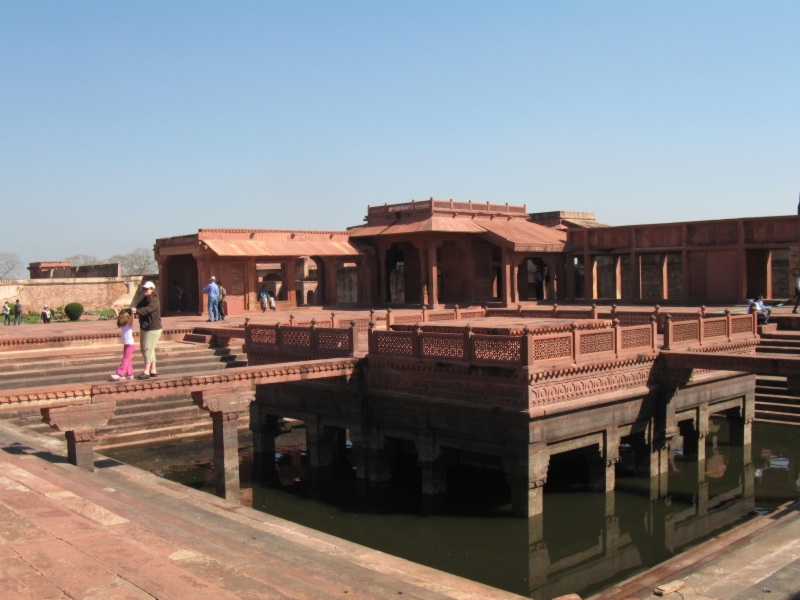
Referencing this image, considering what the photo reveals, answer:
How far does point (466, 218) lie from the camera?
30484 millimetres

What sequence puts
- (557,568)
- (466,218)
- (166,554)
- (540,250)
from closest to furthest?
(166,554), (557,568), (540,250), (466,218)

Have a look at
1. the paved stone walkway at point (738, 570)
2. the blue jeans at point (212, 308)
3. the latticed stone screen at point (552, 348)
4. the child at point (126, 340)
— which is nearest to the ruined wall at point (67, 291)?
the blue jeans at point (212, 308)

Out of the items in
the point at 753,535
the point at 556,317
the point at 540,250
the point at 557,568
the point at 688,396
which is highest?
the point at 540,250

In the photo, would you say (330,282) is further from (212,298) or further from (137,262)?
(137,262)

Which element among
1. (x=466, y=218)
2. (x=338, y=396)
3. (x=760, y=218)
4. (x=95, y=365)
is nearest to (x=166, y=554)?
(x=338, y=396)

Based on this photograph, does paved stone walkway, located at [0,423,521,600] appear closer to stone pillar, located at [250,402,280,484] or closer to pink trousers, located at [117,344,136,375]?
pink trousers, located at [117,344,136,375]

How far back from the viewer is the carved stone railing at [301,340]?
1580 centimetres

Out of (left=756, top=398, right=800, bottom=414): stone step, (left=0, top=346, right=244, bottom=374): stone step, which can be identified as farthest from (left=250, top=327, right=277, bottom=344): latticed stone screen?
(left=756, top=398, right=800, bottom=414): stone step

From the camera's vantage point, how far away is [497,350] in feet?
43.4

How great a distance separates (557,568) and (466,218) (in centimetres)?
1975

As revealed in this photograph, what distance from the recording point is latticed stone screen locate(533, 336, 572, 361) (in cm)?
1300

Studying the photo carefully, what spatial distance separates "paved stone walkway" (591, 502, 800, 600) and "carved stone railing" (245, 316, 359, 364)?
7431mm

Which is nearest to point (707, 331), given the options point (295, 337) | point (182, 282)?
point (295, 337)

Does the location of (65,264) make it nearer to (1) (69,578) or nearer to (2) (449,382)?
(2) (449,382)
